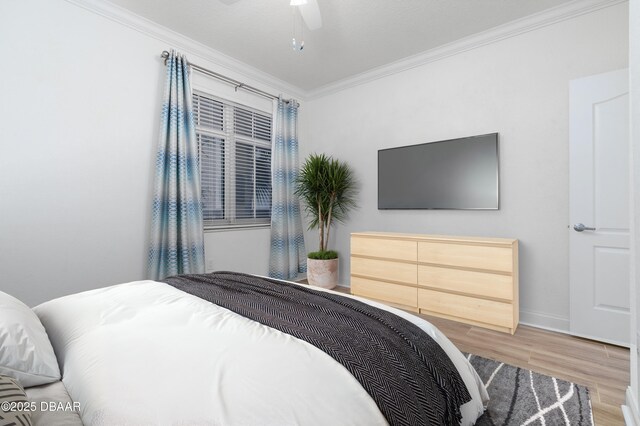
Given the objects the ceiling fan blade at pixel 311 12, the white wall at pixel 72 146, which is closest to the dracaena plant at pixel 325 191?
the ceiling fan blade at pixel 311 12

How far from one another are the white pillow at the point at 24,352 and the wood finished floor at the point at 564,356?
7.69ft

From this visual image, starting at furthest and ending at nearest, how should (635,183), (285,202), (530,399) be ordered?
(285,202)
(530,399)
(635,183)

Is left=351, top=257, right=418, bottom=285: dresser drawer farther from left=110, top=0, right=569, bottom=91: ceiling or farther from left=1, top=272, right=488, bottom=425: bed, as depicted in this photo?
left=110, top=0, right=569, bottom=91: ceiling

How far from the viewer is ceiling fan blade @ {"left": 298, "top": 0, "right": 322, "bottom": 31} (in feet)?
6.95

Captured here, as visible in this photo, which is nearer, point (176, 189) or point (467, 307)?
point (467, 307)

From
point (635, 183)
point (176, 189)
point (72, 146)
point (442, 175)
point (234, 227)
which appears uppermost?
point (72, 146)

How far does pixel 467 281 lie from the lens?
8.82 ft

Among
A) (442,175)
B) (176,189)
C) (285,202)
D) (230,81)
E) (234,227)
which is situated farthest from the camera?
(285,202)

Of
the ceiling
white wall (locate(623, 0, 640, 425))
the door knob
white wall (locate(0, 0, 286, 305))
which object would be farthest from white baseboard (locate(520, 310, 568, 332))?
white wall (locate(0, 0, 286, 305))

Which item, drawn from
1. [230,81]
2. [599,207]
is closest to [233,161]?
[230,81]

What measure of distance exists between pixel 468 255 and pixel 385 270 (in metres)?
0.85

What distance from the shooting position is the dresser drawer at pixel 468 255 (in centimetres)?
252

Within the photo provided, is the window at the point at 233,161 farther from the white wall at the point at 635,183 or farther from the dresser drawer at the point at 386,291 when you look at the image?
the white wall at the point at 635,183

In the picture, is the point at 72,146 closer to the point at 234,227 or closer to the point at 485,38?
the point at 234,227
